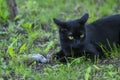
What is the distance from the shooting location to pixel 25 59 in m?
5.18

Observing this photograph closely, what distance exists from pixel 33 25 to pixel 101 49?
1.58m

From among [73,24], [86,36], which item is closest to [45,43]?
[86,36]

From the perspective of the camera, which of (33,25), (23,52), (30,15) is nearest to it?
(23,52)

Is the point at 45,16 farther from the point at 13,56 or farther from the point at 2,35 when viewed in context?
the point at 13,56

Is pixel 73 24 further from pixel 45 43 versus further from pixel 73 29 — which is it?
pixel 45 43

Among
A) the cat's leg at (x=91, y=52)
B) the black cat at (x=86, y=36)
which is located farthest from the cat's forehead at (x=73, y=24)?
the cat's leg at (x=91, y=52)

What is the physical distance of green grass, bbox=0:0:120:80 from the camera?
471 cm

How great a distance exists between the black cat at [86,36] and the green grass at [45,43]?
0.51 feet

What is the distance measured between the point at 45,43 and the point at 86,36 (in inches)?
37.5

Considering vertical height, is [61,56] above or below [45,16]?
below

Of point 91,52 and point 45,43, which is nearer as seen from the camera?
point 91,52

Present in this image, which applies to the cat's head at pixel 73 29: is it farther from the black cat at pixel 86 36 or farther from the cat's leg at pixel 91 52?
the cat's leg at pixel 91 52

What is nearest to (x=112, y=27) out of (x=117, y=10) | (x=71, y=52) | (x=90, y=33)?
(x=90, y=33)

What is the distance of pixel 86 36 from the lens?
17.2ft
